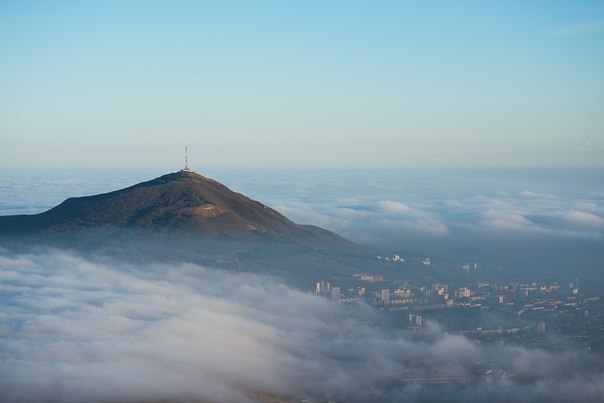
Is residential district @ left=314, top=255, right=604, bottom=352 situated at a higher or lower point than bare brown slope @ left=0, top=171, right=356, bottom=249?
lower

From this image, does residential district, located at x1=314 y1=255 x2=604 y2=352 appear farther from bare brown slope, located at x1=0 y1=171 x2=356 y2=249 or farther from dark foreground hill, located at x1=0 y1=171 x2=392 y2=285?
bare brown slope, located at x1=0 y1=171 x2=356 y2=249

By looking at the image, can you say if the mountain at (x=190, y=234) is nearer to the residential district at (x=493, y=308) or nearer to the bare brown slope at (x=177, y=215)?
the bare brown slope at (x=177, y=215)

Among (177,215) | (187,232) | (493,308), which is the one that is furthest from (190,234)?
(493,308)

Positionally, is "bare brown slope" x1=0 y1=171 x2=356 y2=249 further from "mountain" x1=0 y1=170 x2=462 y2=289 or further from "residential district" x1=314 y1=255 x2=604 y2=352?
"residential district" x1=314 y1=255 x2=604 y2=352

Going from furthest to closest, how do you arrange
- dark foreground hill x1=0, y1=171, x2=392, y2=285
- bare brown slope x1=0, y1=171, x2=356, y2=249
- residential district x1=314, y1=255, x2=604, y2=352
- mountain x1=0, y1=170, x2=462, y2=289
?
bare brown slope x1=0, y1=171, x2=356, y2=249
dark foreground hill x1=0, y1=171, x2=392, y2=285
mountain x1=0, y1=170, x2=462, y2=289
residential district x1=314, y1=255, x2=604, y2=352

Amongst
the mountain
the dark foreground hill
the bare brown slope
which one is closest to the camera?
the mountain

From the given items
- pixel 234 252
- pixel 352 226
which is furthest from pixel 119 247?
pixel 352 226

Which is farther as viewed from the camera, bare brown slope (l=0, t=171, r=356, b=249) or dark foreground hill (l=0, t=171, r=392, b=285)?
bare brown slope (l=0, t=171, r=356, b=249)

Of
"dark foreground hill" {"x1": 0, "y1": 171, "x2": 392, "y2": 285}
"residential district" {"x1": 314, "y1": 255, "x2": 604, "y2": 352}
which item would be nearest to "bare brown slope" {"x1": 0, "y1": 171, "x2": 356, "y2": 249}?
"dark foreground hill" {"x1": 0, "y1": 171, "x2": 392, "y2": 285}

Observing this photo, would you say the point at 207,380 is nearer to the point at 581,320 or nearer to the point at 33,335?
the point at 33,335
